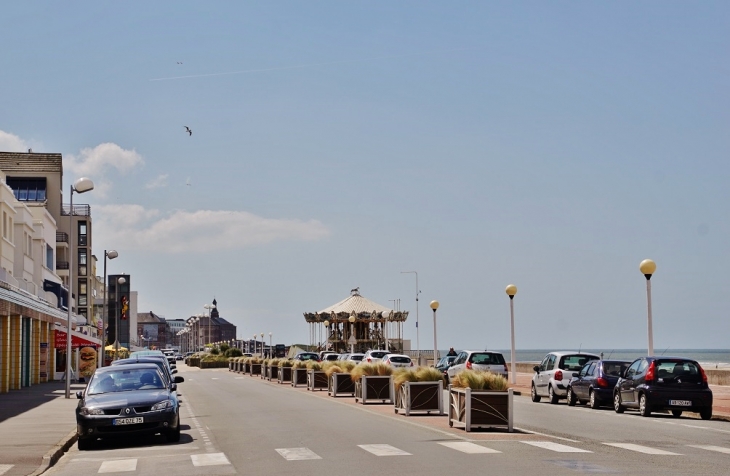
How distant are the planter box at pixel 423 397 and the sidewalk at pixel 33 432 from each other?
7.71 metres

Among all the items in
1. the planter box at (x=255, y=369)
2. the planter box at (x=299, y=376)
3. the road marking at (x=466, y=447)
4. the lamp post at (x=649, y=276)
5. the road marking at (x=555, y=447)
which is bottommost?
the planter box at (x=255, y=369)

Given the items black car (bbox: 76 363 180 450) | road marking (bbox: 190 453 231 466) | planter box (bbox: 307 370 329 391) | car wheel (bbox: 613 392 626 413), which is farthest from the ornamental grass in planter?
planter box (bbox: 307 370 329 391)

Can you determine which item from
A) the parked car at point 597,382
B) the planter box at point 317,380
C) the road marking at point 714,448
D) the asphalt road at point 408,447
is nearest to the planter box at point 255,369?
the planter box at point 317,380

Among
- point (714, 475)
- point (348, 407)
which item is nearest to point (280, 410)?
point (348, 407)

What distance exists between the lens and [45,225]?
208ft

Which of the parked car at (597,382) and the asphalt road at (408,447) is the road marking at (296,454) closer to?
the asphalt road at (408,447)

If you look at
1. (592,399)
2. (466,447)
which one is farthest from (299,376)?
(466,447)

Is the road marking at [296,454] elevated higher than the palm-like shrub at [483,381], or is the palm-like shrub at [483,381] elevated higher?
the palm-like shrub at [483,381]

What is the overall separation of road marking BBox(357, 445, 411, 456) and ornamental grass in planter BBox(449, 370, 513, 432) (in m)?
3.15

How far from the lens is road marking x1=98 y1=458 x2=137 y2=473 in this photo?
14602 mm

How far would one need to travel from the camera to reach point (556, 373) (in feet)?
103

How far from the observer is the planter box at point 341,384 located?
3488 centimetres

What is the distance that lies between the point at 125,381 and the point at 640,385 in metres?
12.6

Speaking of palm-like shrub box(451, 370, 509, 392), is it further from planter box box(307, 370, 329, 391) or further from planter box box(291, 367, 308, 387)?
planter box box(291, 367, 308, 387)
